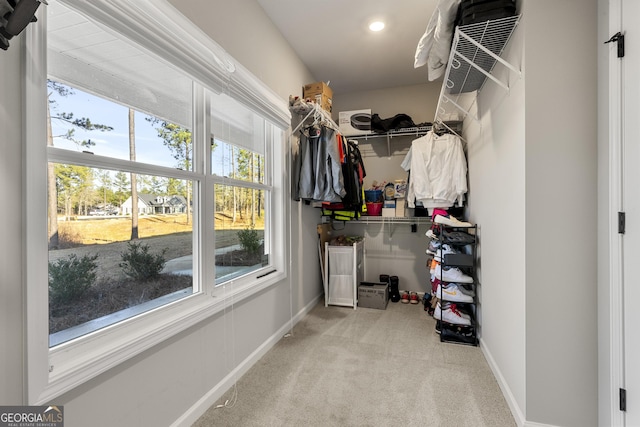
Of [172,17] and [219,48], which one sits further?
[219,48]

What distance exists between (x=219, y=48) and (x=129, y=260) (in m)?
1.34

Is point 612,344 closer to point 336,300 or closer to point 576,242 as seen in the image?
point 576,242

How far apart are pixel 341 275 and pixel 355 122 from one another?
1954mm

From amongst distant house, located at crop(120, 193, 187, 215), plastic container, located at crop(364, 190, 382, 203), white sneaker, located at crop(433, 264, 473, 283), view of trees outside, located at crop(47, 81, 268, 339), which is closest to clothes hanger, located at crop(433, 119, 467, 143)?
plastic container, located at crop(364, 190, 382, 203)

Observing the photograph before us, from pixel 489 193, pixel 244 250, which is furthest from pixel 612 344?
pixel 244 250

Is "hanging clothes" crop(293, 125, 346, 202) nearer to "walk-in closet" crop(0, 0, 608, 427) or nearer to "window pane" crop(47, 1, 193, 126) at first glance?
"walk-in closet" crop(0, 0, 608, 427)

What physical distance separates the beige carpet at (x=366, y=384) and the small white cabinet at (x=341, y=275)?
0.66 m

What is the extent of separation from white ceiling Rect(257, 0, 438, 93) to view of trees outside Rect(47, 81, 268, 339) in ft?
4.51

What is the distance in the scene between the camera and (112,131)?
1.31 meters

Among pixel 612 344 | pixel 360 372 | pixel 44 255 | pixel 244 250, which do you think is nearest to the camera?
pixel 44 255

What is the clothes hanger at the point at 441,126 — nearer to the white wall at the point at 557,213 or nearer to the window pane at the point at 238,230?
the white wall at the point at 557,213

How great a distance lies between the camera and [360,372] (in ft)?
6.82

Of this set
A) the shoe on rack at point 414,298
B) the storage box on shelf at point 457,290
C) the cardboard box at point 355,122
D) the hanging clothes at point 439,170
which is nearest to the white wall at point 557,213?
the storage box on shelf at point 457,290

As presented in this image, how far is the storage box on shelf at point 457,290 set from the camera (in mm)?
2531
